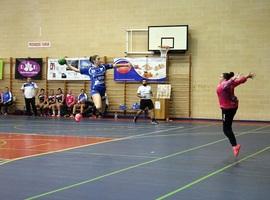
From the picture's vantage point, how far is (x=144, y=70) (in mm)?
24031

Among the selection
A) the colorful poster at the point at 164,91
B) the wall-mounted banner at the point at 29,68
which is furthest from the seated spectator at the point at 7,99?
the colorful poster at the point at 164,91

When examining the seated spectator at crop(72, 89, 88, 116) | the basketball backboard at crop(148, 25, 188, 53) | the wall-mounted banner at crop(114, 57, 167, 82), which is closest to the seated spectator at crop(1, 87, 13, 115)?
the seated spectator at crop(72, 89, 88, 116)

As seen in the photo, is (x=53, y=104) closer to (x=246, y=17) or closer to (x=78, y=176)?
(x=246, y=17)

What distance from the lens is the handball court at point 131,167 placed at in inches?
262

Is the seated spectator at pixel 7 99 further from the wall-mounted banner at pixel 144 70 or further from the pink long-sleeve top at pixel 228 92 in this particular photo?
the pink long-sleeve top at pixel 228 92

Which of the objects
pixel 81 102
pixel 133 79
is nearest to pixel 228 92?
pixel 133 79

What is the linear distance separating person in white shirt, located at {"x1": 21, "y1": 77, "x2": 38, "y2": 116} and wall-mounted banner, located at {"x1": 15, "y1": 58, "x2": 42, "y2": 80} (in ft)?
3.34

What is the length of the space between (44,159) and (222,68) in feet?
47.7

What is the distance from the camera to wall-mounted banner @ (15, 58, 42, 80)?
26297mm

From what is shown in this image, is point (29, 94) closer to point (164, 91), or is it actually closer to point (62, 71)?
point (62, 71)

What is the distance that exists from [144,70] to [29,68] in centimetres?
662

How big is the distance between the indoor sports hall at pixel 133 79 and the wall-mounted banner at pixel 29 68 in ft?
0.18

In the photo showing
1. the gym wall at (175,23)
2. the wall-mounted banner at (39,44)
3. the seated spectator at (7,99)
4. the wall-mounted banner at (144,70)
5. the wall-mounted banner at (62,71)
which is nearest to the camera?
the gym wall at (175,23)

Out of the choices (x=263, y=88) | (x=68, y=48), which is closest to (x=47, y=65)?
(x=68, y=48)
